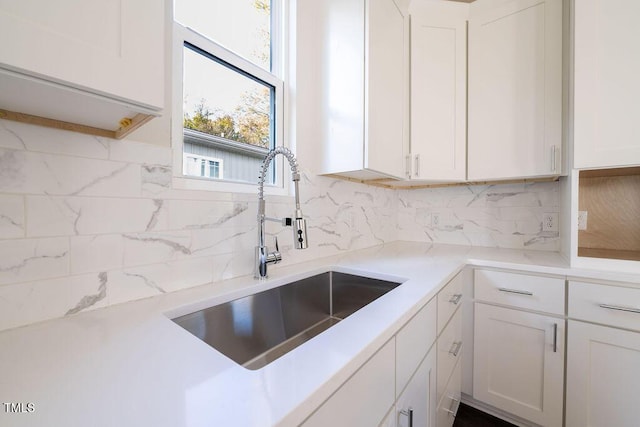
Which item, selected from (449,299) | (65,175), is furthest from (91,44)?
(449,299)

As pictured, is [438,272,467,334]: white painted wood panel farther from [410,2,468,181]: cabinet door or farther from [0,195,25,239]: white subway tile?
[0,195,25,239]: white subway tile

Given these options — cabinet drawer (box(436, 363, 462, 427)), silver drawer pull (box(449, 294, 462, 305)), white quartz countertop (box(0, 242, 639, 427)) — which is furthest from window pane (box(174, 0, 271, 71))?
cabinet drawer (box(436, 363, 462, 427))

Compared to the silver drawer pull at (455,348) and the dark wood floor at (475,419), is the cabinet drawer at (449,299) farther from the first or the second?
the dark wood floor at (475,419)

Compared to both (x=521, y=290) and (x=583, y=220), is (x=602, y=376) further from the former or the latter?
(x=583, y=220)

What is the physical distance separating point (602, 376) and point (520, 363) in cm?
29

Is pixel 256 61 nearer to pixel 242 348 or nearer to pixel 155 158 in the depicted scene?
pixel 155 158

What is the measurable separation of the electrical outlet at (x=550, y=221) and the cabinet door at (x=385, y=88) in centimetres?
101

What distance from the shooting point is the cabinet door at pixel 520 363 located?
48.2 inches

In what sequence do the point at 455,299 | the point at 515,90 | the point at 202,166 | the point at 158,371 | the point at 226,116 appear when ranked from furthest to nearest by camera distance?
the point at 515,90 < the point at 455,299 < the point at 226,116 < the point at 202,166 < the point at 158,371

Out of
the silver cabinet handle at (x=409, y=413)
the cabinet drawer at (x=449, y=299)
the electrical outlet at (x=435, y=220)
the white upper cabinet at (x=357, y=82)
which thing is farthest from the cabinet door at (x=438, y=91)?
the silver cabinet handle at (x=409, y=413)

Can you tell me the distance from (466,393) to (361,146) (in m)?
1.49

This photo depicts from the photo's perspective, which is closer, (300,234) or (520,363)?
(300,234)

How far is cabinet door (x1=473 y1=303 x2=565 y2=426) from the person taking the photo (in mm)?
1224

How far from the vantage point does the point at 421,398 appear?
0.86 metres
